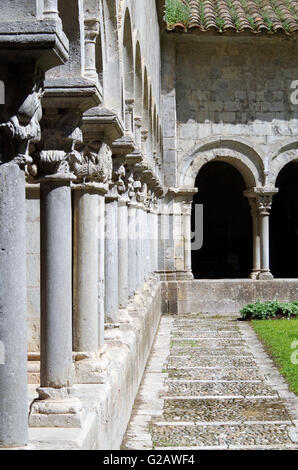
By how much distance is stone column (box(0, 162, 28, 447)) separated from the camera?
3.43m

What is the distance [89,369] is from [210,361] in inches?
196

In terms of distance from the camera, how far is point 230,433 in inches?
259

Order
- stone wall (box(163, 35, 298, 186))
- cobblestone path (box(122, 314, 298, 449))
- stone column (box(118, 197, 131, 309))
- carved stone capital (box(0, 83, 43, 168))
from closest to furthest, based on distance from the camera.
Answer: carved stone capital (box(0, 83, 43, 168))
cobblestone path (box(122, 314, 298, 449))
stone column (box(118, 197, 131, 309))
stone wall (box(163, 35, 298, 186))

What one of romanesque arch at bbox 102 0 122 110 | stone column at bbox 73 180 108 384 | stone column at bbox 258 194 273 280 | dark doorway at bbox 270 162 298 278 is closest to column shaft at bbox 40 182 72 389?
stone column at bbox 73 180 108 384

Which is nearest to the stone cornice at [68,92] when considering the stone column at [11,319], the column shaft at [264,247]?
the stone column at [11,319]

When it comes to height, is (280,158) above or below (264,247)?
above

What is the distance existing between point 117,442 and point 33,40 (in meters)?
3.43

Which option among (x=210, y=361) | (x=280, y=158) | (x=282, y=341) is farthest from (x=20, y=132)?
(x=280, y=158)

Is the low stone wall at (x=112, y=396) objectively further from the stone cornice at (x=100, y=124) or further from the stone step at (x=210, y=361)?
the stone cornice at (x=100, y=124)

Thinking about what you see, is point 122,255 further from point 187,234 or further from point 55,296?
point 187,234

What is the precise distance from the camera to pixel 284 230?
24.0 m

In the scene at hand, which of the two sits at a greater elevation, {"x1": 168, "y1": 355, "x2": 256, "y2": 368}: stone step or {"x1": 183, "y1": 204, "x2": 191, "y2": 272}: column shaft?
{"x1": 183, "y1": 204, "x2": 191, "y2": 272}: column shaft

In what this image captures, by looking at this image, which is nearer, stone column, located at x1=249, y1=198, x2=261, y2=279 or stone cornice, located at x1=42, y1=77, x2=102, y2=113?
stone cornice, located at x1=42, y1=77, x2=102, y2=113

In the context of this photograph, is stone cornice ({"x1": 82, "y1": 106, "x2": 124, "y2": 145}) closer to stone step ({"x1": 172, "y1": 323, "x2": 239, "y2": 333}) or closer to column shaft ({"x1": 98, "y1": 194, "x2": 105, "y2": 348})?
column shaft ({"x1": 98, "y1": 194, "x2": 105, "y2": 348})
